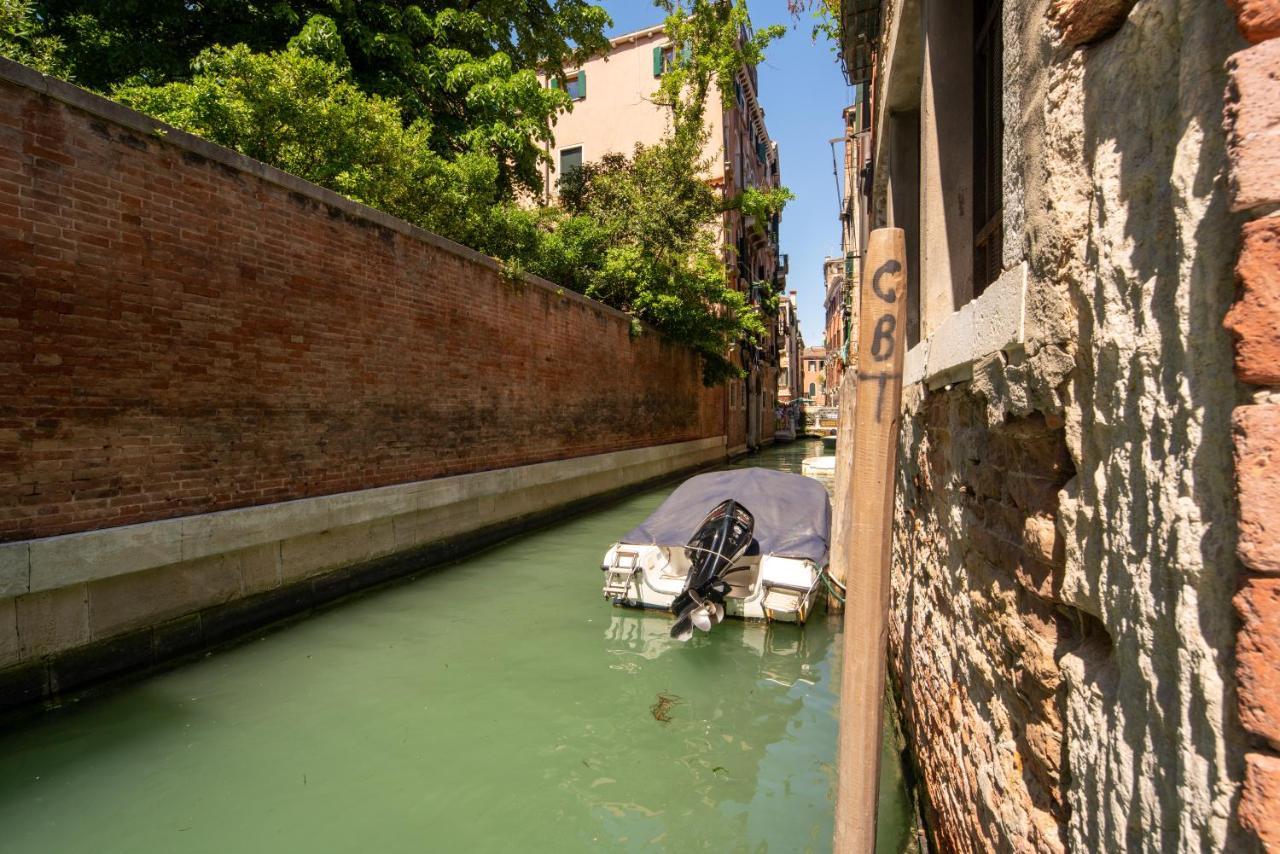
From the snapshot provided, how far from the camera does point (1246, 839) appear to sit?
33.7 inches

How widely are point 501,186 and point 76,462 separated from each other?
10.9 m

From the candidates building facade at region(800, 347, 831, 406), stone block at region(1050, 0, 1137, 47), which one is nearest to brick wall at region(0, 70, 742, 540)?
stone block at region(1050, 0, 1137, 47)

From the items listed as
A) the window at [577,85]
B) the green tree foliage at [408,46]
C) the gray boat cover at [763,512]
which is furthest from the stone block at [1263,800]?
the window at [577,85]

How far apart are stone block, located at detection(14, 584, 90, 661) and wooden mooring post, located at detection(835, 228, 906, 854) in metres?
5.12

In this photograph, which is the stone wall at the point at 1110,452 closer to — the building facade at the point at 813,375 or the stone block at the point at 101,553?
the stone block at the point at 101,553

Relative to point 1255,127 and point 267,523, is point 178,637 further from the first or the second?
point 1255,127

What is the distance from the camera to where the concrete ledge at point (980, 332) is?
162cm

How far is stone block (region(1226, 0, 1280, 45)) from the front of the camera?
2.75 ft

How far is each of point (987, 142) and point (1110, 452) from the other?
97.0 inches

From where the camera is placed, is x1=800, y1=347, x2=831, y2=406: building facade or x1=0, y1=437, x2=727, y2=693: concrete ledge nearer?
x1=0, y1=437, x2=727, y2=693: concrete ledge

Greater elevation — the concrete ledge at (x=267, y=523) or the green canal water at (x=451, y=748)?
the concrete ledge at (x=267, y=523)

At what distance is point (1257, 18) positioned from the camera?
85 cm

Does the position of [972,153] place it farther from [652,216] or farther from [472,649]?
[652,216]

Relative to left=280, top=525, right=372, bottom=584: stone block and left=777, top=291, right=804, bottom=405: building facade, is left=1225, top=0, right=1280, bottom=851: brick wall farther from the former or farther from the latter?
left=777, top=291, right=804, bottom=405: building facade
